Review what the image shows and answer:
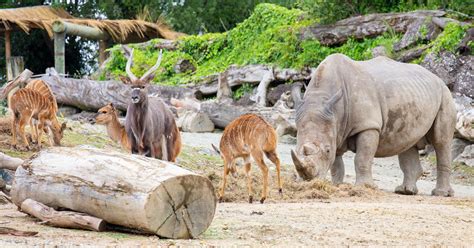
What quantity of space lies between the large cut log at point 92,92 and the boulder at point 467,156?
7.91 m

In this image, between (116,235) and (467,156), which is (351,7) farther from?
(116,235)

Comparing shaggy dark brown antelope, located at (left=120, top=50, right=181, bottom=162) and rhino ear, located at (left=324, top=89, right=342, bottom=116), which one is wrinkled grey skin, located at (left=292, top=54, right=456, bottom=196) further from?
shaggy dark brown antelope, located at (left=120, top=50, right=181, bottom=162)

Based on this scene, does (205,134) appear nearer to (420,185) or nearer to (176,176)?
(420,185)

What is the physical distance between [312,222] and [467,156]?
9.92 meters

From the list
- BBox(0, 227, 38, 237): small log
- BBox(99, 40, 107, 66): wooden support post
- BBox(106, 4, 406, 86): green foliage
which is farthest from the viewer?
BBox(99, 40, 107, 66): wooden support post

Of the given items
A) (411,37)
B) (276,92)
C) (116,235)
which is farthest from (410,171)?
(276,92)

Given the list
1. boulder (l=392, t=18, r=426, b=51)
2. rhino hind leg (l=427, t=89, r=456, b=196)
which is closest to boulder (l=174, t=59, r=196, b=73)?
boulder (l=392, t=18, r=426, b=51)

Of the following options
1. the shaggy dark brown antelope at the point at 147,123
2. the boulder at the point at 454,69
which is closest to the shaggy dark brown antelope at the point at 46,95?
the shaggy dark brown antelope at the point at 147,123

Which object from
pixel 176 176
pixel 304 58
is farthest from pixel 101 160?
pixel 304 58

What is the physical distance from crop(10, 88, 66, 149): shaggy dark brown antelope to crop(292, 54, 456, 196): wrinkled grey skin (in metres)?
3.40

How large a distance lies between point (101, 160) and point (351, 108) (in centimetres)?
623

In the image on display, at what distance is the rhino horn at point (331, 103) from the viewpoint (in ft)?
43.1

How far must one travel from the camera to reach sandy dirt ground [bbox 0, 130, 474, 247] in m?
7.51

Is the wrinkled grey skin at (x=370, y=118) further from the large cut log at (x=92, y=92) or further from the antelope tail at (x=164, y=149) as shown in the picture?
the large cut log at (x=92, y=92)
